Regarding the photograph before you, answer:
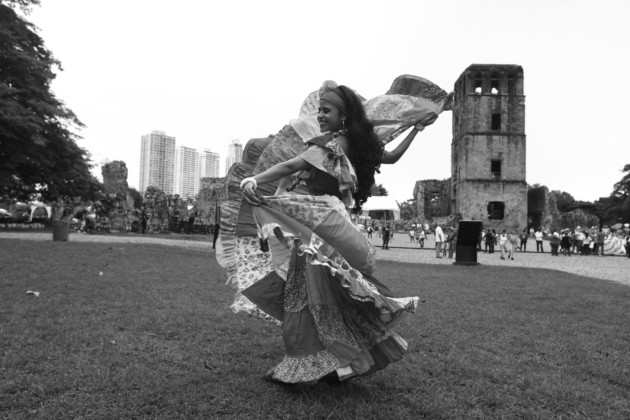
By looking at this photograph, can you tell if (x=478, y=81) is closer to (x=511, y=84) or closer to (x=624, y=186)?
(x=511, y=84)

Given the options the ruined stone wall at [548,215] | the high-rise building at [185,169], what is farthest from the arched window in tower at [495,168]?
the high-rise building at [185,169]

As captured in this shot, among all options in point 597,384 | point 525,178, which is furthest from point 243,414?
point 525,178

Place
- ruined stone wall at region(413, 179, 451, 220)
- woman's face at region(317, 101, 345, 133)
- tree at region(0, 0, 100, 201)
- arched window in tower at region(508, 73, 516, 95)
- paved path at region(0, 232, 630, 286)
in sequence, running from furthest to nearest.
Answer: ruined stone wall at region(413, 179, 451, 220) < arched window in tower at region(508, 73, 516, 95) < tree at region(0, 0, 100, 201) < paved path at region(0, 232, 630, 286) < woman's face at region(317, 101, 345, 133)

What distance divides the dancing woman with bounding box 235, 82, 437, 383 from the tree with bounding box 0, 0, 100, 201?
63.1 ft

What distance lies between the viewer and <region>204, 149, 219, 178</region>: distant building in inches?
2544

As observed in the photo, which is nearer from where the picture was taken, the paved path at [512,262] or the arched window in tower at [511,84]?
the paved path at [512,262]

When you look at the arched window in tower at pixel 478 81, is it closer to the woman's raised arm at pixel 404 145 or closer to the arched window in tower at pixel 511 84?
the arched window in tower at pixel 511 84

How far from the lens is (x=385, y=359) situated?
2793 millimetres

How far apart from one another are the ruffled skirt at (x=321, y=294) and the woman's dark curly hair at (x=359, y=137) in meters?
0.40

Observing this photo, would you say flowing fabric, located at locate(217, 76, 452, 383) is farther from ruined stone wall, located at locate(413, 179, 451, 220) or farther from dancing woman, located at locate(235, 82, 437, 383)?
ruined stone wall, located at locate(413, 179, 451, 220)

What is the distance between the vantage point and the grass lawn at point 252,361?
270 cm

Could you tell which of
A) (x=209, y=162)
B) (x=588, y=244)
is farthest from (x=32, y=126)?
(x=209, y=162)

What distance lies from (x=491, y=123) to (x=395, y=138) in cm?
4305

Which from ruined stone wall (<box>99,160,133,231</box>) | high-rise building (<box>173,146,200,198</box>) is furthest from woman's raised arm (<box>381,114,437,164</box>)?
high-rise building (<box>173,146,200,198</box>)
